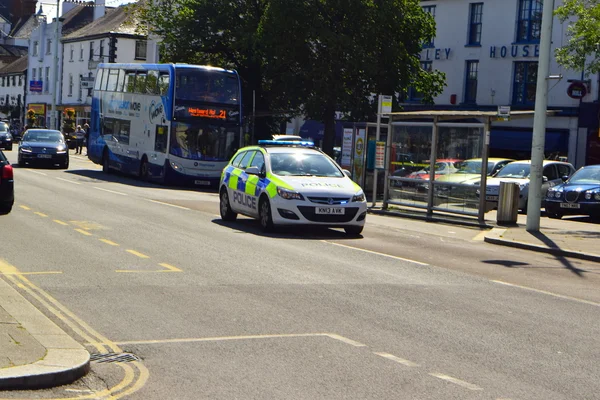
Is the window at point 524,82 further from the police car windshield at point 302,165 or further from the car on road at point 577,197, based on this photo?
the police car windshield at point 302,165

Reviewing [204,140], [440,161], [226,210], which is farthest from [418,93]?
[226,210]

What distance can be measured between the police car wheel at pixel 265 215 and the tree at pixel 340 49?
2070 centimetres

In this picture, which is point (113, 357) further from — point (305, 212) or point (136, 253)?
point (305, 212)

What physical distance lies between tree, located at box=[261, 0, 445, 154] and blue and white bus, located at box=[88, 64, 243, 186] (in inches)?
186

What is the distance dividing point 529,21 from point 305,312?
3770cm

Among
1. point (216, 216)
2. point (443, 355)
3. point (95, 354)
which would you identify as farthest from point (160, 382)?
point (216, 216)

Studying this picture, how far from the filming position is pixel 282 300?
1006cm

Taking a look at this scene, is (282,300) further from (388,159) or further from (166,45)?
(166,45)

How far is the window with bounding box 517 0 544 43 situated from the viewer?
4400 centimetres

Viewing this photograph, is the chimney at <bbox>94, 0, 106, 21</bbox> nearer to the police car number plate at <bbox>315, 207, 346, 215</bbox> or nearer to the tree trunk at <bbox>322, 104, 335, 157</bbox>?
the tree trunk at <bbox>322, 104, 335, 157</bbox>

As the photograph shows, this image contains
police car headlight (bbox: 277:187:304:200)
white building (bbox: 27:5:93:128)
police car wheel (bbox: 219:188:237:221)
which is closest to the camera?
police car headlight (bbox: 277:187:304:200)

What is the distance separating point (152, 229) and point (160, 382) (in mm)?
10887

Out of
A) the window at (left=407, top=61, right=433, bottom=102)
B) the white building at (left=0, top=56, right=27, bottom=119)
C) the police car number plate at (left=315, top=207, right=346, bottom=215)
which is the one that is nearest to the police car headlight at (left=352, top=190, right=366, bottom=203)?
the police car number plate at (left=315, top=207, right=346, bottom=215)

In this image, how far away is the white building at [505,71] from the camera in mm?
42344
